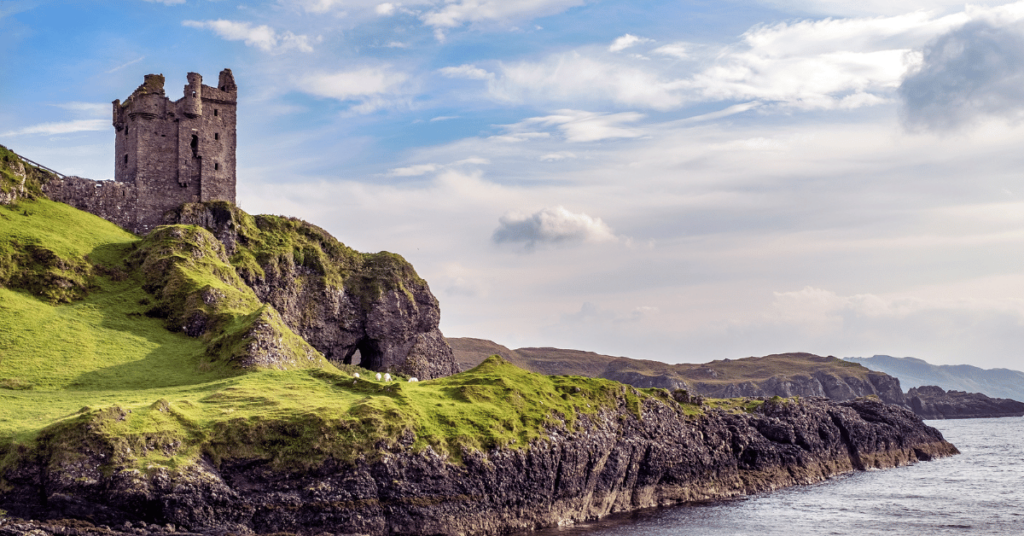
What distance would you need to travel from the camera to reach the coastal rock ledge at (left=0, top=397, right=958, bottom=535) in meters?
39.8

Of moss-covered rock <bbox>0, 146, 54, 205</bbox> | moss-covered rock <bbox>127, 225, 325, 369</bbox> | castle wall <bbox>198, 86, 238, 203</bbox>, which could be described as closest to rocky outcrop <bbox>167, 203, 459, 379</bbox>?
castle wall <bbox>198, 86, 238, 203</bbox>

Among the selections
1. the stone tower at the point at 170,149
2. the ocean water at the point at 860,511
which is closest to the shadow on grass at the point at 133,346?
the stone tower at the point at 170,149

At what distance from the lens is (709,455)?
70812 millimetres

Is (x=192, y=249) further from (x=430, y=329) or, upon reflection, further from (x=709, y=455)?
(x=709, y=455)

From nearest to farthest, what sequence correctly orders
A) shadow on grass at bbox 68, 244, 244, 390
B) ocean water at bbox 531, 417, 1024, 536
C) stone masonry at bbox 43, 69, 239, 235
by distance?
ocean water at bbox 531, 417, 1024, 536, shadow on grass at bbox 68, 244, 244, 390, stone masonry at bbox 43, 69, 239, 235

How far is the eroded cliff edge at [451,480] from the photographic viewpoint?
40094 mm

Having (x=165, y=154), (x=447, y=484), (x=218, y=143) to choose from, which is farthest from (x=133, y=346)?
(x=218, y=143)

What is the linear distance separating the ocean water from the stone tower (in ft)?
203

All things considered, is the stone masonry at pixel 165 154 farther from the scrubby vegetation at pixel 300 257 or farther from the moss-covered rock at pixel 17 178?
the moss-covered rock at pixel 17 178

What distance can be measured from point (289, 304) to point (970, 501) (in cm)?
7097

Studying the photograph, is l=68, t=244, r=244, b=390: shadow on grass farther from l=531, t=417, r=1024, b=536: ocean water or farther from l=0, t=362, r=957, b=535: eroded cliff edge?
l=531, t=417, r=1024, b=536: ocean water

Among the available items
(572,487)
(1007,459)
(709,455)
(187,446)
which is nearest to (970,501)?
(709,455)

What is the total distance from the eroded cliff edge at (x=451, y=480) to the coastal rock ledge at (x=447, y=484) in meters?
0.06

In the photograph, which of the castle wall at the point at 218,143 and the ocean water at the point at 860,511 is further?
the castle wall at the point at 218,143
